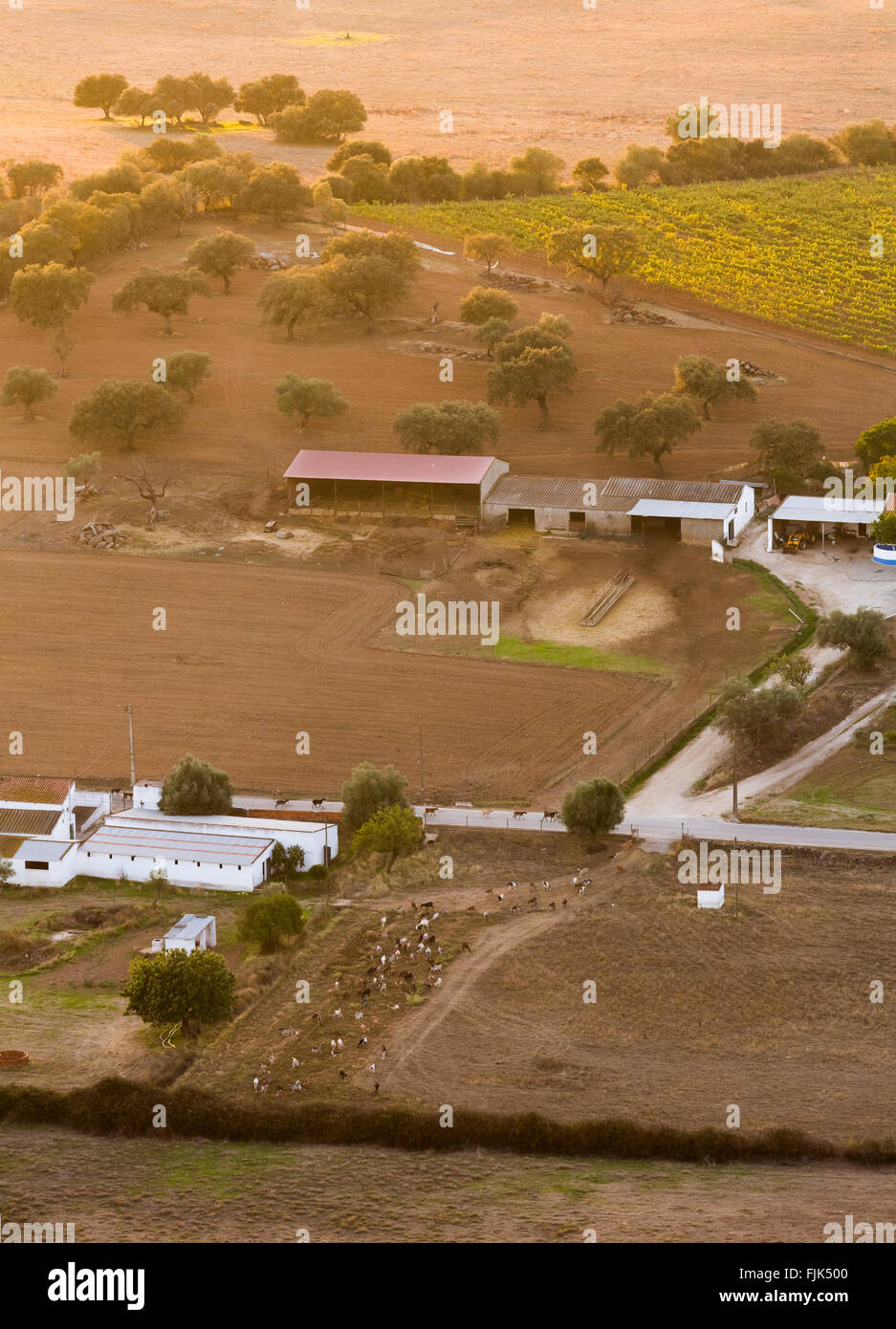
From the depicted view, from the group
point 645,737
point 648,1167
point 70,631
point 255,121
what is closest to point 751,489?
point 645,737

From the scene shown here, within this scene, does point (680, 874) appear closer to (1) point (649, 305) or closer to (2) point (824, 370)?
(2) point (824, 370)

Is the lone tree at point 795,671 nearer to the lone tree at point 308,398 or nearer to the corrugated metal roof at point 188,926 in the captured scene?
the corrugated metal roof at point 188,926

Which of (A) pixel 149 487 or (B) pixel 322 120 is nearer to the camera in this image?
(A) pixel 149 487

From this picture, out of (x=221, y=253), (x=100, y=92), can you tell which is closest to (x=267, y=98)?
(x=100, y=92)

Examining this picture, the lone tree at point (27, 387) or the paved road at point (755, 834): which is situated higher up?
the lone tree at point (27, 387)

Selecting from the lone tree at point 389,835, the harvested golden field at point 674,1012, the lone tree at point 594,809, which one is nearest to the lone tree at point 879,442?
the lone tree at point 594,809

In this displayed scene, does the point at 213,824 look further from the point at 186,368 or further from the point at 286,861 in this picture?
the point at 186,368
